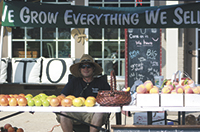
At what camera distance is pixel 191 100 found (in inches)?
99.5

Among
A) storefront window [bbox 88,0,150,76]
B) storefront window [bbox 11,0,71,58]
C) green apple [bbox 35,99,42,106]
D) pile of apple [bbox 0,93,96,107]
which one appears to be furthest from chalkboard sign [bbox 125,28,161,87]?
green apple [bbox 35,99,42,106]

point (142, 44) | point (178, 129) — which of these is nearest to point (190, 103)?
point (178, 129)

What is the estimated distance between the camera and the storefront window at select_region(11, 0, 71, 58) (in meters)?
6.75

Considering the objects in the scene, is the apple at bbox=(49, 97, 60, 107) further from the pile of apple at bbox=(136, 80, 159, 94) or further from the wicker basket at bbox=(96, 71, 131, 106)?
the pile of apple at bbox=(136, 80, 159, 94)

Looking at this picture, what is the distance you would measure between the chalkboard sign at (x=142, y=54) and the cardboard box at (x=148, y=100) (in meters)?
3.48

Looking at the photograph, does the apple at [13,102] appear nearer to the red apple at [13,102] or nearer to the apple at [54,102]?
the red apple at [13,102]

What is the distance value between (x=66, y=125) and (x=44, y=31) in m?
4.16

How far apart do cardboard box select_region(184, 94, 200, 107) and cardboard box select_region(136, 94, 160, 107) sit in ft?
0.84

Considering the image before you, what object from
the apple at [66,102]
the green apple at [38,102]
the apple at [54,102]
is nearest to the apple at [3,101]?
the green apple at [38,102]

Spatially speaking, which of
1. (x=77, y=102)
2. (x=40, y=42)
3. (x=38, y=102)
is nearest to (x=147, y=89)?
(x=77, y=102)

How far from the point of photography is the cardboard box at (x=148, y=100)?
8.30ft

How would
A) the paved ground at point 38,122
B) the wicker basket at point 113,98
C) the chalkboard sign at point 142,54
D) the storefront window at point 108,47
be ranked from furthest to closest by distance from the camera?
the storefront window at point 108,47 → the chalkboard sign at point 142,54 → the paved ground at point 38,122 → the wicker basket at point 113,98

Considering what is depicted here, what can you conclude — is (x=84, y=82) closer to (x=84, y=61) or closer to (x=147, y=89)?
(x=84, y=61)

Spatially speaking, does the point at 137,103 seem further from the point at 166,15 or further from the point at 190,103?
the point at 166,15
